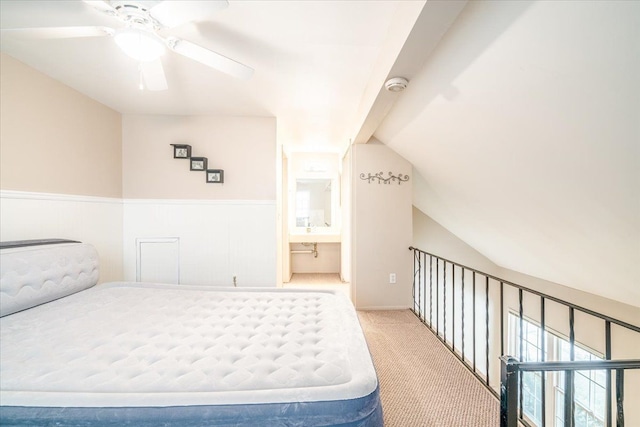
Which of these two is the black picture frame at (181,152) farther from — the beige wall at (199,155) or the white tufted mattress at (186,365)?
the white tufted mattress at (186,365)

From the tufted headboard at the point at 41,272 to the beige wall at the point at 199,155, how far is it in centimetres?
115

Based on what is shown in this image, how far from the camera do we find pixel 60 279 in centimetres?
188

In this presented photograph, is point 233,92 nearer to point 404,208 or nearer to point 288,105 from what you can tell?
point 288,105

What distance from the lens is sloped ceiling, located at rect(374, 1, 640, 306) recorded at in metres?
0.98

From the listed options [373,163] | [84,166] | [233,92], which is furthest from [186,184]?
[373,163]

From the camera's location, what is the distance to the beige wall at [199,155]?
304cm

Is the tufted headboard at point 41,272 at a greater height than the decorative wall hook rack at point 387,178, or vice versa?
the decorative wall hook rack at point 387,178

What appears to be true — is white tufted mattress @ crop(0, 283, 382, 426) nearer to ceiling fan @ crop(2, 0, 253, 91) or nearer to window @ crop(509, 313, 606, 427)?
ceiling fan @ crop(2, 0, 253, 91)

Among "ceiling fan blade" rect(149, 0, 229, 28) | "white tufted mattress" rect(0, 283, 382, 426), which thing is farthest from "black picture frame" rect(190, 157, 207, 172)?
"ceiling fan blade" rect(149, 0, 229, 28)

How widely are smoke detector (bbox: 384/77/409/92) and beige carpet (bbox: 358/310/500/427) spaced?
206 centimetres

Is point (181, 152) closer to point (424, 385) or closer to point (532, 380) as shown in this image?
point (424, 385)

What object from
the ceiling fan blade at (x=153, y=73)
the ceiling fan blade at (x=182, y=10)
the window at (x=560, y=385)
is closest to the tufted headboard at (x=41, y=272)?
the ceiling fan blade at (x=153, y=73)

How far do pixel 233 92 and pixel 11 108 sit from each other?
5.41 feet

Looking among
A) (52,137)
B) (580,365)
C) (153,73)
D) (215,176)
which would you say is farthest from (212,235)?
(580,365)
